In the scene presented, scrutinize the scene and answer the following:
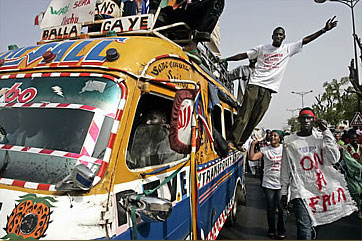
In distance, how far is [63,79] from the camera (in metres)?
2.31

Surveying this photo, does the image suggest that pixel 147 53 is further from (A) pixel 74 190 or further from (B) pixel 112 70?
(A) pixel 74 190

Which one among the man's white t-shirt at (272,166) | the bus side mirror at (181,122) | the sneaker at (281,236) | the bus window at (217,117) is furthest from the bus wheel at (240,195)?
the bus side mirror at (181,122)

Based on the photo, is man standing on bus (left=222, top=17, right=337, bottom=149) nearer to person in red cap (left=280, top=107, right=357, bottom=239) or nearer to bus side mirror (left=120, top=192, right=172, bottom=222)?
person in red cap (left=280, top=107, right=357, bottom=239)

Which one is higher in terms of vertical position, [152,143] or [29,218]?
[152,143]

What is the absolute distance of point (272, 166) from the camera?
541cm

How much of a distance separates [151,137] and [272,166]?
3.19 m

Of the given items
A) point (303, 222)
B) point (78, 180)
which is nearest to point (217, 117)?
point (303, 222)

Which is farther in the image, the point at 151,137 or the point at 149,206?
the point at 151,137

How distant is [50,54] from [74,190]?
126 cm

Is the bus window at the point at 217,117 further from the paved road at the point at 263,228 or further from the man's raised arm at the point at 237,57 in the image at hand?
the paved road at the point at 263,228

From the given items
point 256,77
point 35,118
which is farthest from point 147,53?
point 256,77

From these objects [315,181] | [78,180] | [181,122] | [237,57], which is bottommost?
[315,181]

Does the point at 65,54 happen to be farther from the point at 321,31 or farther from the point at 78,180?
the point at 321,31

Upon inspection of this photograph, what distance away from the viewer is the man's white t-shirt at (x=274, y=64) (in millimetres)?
4305
